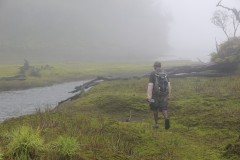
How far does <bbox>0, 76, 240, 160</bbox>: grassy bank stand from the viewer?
10.9 meters

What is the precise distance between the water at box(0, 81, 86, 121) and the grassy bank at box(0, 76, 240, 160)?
8.82 m

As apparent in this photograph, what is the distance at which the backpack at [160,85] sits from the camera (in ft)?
59.3

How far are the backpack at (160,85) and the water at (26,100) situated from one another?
1638cm

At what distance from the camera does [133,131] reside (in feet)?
55.1

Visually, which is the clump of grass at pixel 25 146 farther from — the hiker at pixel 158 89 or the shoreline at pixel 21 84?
the shoreline at pixel 21 84

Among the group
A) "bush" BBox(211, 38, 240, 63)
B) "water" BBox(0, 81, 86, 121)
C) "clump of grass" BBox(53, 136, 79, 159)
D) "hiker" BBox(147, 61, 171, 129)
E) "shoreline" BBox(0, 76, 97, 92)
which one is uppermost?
"bush" BBox(211, 38, 240, 63)

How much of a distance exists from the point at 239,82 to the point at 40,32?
158 meters

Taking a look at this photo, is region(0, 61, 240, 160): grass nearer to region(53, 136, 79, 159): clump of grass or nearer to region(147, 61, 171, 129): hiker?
region(53, 136, 79, 159): clump of grass

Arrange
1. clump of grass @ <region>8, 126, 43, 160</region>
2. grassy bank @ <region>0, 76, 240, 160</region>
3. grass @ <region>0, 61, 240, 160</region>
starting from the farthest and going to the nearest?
grass @ <region>0, 61, 240, 160</region> < grassy bank @ <region>0, 76, 240, 160</region> < clump of grass @ <region>8, 126, 43, 160</region>

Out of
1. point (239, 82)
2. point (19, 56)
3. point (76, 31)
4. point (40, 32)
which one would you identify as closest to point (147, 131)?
point (239, 82)

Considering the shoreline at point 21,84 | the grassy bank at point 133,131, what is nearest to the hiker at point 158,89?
the grassy bank at point 133,131

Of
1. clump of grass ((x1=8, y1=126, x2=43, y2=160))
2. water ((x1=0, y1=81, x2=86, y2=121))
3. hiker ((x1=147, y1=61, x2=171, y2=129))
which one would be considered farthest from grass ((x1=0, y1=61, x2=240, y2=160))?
water ((x1=0, y1=81, x2=86, y2=121))

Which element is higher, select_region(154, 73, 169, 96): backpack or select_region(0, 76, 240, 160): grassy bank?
select_region(154, 73, 169, 96): backpack

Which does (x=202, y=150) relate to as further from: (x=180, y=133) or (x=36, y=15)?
(x=36, y=15)
